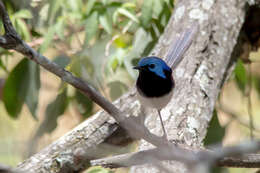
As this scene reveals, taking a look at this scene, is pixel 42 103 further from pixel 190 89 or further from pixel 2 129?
pixel 190 89

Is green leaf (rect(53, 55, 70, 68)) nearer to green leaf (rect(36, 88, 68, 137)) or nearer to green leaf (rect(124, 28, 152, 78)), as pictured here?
green leaf (rect(36, 88, 68, 137))

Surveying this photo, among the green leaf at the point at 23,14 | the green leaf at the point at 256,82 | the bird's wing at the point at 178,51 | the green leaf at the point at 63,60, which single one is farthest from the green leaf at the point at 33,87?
the green leaf at the point at 256,82

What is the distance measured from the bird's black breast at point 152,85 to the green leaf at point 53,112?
1560mm

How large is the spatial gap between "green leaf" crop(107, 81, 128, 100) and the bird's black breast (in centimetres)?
125

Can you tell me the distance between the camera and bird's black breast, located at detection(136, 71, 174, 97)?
2.28 metres

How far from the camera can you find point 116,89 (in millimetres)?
3607

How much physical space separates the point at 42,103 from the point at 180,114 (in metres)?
5.19

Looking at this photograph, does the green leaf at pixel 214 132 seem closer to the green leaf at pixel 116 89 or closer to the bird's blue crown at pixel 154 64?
Answer: the green leaf at pixel 116 89

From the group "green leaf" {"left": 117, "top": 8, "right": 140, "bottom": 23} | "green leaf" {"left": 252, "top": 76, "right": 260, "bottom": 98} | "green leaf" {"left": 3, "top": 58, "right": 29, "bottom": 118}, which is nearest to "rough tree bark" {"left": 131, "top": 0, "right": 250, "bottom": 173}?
"green leaf" {"left": 117, "top": 8, "right": 140, "bottom": 23}

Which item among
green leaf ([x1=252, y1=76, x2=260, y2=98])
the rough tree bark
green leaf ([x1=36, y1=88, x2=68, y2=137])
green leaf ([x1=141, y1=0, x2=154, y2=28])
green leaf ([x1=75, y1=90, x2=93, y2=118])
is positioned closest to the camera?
the rough tree bark

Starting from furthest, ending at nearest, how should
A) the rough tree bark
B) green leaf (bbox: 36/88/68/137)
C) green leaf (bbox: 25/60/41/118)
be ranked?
green leaf (bbox: 36/88/68/137)
green leaf (bbox: 25/60/41/118)
the rough tree bark

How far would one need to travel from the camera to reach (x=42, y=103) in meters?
7.45

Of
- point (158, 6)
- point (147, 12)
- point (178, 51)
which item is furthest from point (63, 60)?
point (178, 51)

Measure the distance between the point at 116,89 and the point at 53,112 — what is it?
0.67m
